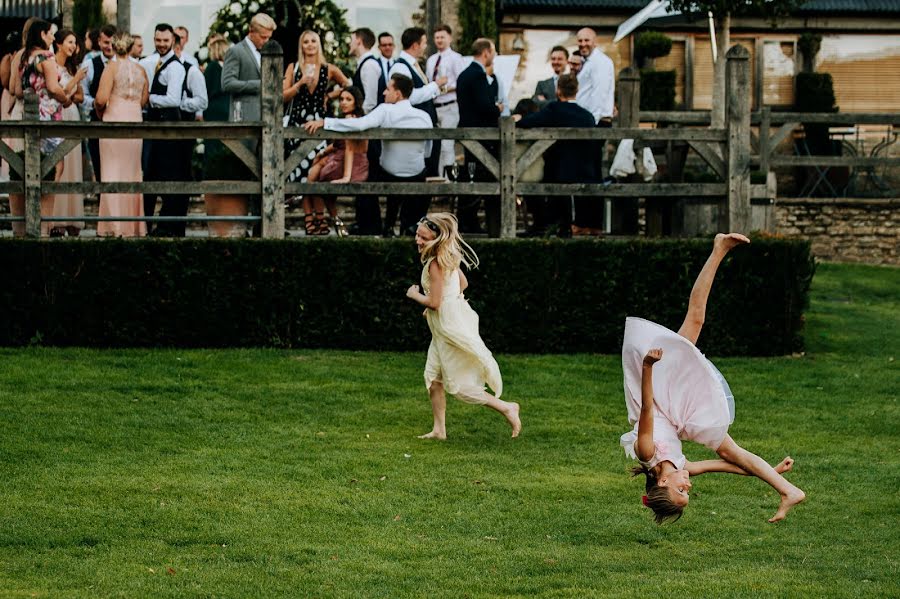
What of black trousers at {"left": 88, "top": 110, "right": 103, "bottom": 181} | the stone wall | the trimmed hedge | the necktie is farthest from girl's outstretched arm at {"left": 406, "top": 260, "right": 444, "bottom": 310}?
the stone wall

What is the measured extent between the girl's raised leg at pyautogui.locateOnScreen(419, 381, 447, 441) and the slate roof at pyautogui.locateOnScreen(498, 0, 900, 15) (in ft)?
54.6

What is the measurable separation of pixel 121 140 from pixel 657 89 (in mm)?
14099

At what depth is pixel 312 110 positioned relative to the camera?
48.4 ft

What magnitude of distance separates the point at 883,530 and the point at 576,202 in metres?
7.17

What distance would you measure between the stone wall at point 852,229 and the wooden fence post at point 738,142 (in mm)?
9392

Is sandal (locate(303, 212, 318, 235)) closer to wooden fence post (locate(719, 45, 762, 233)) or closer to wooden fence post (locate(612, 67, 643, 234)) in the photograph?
wooden fence post (locate(612, 67, 643, 234))

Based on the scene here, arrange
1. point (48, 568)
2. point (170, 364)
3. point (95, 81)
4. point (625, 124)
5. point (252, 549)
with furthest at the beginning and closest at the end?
point (625, 124) < point (95, 81) < point (170, 364) < point (252, 549) < point (48, 568)

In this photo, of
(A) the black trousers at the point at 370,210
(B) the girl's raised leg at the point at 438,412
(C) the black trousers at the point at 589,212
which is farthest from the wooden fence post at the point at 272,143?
(B) the girl's raised leg at the point at 438,412

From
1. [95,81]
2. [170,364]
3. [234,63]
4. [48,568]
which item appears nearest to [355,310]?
[170,364]

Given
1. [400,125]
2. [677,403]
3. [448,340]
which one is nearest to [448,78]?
[400,125]

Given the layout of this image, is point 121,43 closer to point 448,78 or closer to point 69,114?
point 69,114

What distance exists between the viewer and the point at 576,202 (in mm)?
15359

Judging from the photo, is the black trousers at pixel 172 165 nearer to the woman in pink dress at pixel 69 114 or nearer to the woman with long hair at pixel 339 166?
the woman in pink dress at pixel 69 114

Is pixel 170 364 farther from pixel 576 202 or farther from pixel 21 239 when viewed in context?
pixel 576 202
